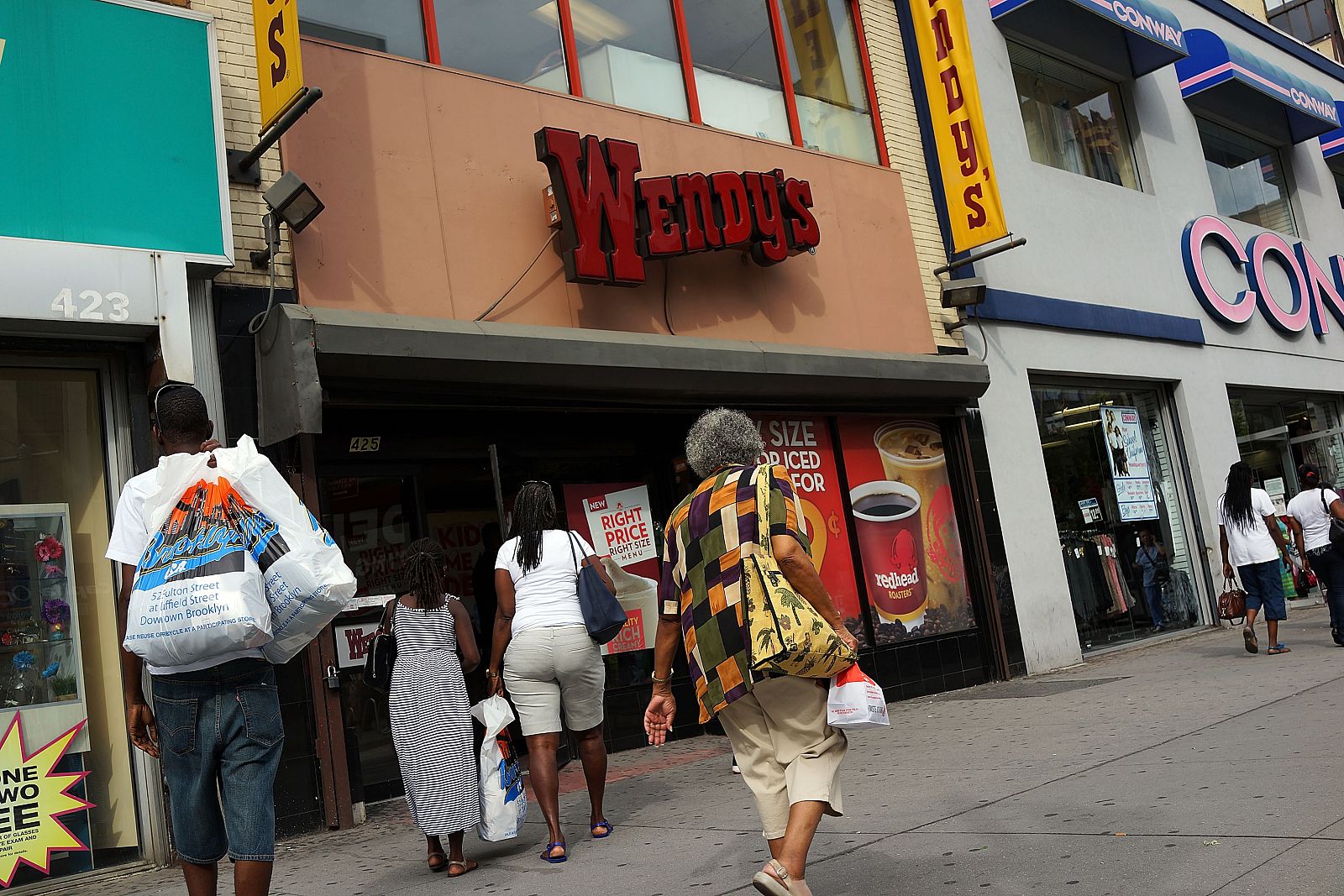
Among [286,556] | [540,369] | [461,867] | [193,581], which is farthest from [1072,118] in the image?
[193,581]

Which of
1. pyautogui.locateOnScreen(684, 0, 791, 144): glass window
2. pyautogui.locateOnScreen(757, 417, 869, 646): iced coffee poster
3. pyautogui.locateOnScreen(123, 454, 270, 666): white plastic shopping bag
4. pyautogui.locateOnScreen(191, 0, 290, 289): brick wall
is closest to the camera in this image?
pyautogui.locateOnScreen(123, 454, 270, 666): white plastic shopping bag

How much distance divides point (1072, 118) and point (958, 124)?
11.3 feet

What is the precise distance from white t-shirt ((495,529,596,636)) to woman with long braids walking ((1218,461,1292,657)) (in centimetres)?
746

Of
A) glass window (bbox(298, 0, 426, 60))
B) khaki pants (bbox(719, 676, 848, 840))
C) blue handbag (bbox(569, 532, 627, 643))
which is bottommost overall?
khaki pants (bbox(719, 676, 848, 840))

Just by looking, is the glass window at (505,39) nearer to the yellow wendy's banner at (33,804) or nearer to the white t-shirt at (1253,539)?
the yellow wendy's banner at (33,804)

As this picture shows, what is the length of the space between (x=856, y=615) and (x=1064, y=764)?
4.33m

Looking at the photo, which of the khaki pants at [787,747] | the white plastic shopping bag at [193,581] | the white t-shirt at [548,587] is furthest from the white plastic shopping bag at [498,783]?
the white plastic shopping bag at [193,581]

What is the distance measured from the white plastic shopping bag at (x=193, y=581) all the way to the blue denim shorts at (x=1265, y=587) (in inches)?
382

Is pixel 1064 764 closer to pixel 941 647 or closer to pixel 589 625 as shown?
pixel 589 625

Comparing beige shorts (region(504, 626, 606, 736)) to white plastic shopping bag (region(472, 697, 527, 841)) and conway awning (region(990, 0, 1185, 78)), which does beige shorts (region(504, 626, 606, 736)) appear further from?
conway awning (region(990, 0, 1185, 78))

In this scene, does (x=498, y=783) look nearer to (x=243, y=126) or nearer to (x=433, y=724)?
(x=433, y=724)

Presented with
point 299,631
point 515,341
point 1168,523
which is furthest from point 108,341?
point 1168,523

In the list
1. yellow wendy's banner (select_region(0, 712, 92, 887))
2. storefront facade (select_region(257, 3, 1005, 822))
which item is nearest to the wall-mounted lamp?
storefront facade (select_region(257, 3, 1005, 822))

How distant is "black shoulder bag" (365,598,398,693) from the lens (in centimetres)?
583
